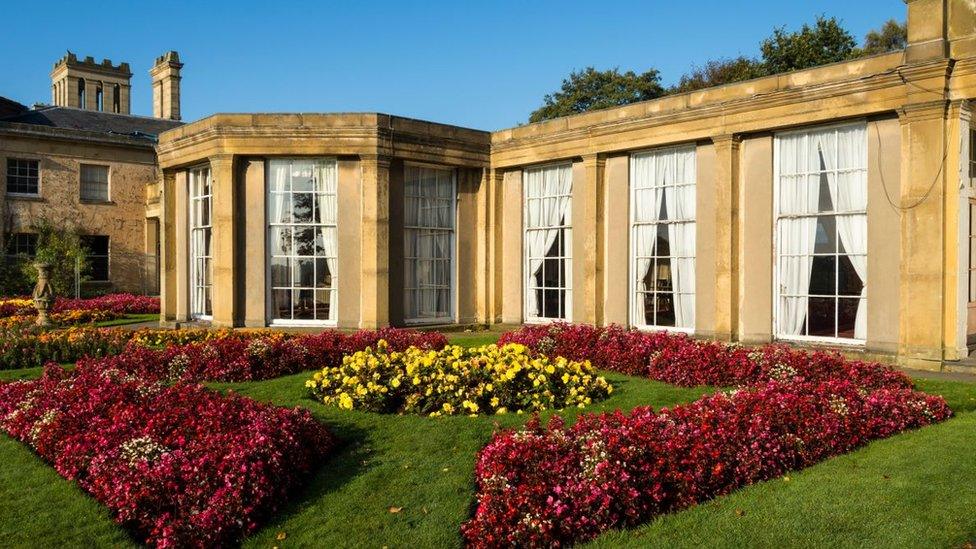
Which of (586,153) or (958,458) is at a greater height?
(586,153)

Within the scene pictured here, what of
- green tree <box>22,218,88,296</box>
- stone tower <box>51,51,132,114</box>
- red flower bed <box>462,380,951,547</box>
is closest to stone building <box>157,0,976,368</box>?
red flower bed <box>462,380,951,547</box>

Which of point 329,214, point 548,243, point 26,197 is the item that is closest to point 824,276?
point 548,243

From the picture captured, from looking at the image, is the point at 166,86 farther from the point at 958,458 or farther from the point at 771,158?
the point at 958,458

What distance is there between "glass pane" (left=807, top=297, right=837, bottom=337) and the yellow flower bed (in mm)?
5924

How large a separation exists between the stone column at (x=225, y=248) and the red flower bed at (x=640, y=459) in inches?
470

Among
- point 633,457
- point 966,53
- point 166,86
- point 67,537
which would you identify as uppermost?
point 166,86

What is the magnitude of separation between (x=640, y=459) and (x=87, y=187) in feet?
102

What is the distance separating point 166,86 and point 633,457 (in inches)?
1538

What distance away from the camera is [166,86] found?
129 ft

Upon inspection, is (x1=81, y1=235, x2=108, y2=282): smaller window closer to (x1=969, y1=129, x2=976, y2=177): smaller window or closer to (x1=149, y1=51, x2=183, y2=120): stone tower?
(x1=149, y1=51, x2=183, y2=120): stone tower

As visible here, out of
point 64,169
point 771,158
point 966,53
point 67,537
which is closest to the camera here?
point 67,537

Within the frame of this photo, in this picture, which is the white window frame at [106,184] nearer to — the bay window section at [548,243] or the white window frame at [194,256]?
the white window frame at [194,256]

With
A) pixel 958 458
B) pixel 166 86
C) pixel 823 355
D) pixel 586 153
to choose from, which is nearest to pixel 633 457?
pixel 958 458

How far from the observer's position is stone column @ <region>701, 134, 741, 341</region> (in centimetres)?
1495
